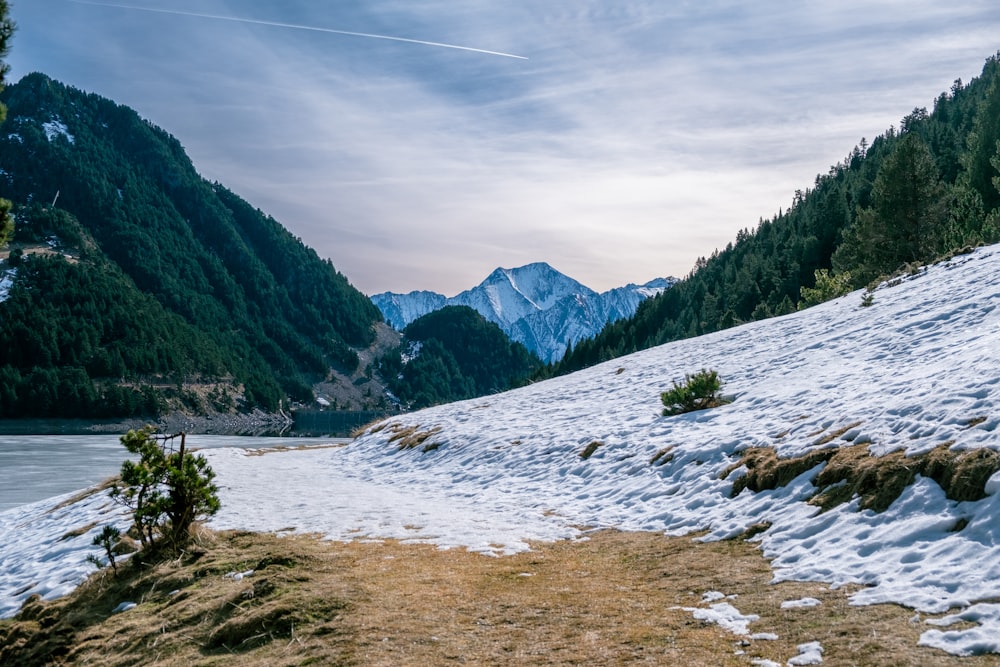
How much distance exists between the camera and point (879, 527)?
8.43 metres

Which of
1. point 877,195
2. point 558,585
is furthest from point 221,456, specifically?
point 877,195

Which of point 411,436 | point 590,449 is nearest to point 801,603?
point 590,449

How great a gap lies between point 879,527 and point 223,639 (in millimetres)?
8575

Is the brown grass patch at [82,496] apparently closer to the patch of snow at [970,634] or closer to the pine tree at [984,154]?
the patch of snow at [970,634]

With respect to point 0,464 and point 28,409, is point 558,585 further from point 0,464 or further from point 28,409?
point 28,409

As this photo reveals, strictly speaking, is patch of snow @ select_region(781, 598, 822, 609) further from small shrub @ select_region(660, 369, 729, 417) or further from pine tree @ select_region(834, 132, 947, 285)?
pine tree @ select_region(834, 132, 947, 285)

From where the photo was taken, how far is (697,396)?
1956 centimetres

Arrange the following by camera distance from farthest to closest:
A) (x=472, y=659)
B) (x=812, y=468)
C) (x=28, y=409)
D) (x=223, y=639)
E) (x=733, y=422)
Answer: (x=28, y=409), (x=733, y=422), (x=812, y=468), (x=223, y=639), (x=472, y=659)

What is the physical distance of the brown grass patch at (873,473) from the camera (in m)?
8.23

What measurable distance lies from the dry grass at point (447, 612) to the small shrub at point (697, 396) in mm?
8788

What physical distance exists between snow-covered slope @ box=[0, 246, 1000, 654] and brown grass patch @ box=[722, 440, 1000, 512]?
0.53 feet

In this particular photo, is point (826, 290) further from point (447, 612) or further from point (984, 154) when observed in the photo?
point (447, 612)

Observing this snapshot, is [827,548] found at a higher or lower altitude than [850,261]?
lower

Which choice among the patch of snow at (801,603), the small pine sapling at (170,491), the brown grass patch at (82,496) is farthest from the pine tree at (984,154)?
the brown grass patch at (82,496)
